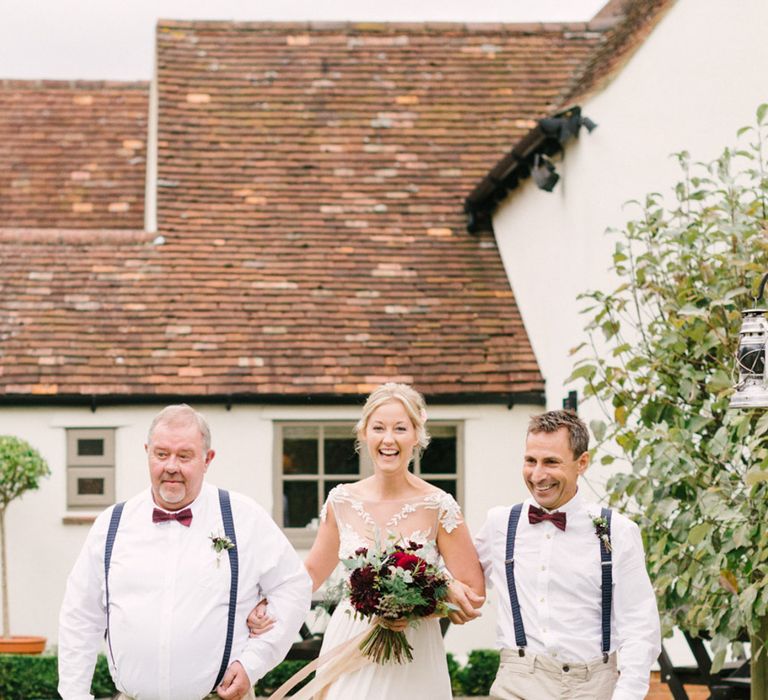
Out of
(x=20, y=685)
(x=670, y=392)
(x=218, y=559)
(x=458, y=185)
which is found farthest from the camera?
(x=458, y=185)

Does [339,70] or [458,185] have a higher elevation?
[339,70]

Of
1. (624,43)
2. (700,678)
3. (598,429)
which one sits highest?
(624,43)

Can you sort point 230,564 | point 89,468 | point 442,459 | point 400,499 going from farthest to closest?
point 442,459 < point 89,468 < point 400,499 < point 230,564

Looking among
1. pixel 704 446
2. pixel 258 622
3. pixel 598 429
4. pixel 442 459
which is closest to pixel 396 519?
pixel 258 622

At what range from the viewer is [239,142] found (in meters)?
17.1

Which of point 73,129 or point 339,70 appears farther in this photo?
point 73,129

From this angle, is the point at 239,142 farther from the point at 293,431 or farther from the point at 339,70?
the point at 293,431

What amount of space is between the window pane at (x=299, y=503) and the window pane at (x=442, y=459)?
3.87 feet

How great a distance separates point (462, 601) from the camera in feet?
18.2

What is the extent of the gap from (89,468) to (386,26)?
7655mm

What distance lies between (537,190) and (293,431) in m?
3.47

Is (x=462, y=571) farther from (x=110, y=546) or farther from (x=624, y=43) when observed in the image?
(x=624, y=43)

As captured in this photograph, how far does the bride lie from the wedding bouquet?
0.16m

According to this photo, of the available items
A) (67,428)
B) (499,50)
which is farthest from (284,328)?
(499,50)
